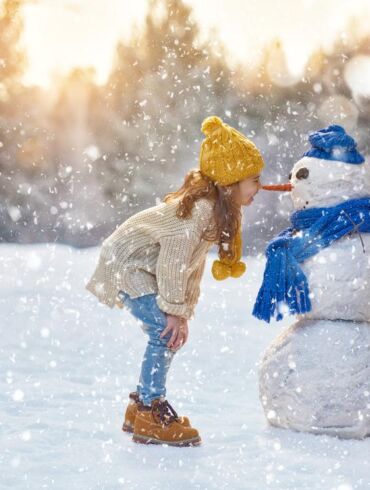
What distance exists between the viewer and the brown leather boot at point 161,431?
345cm

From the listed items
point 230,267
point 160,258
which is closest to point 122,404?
point 230,267

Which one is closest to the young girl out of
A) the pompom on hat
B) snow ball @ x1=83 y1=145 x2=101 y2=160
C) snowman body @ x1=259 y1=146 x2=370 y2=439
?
the pompom on hat

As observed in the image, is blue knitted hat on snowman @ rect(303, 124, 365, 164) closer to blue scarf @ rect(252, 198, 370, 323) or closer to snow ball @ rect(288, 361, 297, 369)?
blue scarf @ rect(252, 198, 370, 323)

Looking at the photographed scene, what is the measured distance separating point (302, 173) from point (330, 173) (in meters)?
0.16

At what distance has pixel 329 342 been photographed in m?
3.66

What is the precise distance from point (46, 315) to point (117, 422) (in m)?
3.40

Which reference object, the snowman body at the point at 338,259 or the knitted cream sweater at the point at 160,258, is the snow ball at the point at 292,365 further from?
the knitted cream sweater at the point at 160,258

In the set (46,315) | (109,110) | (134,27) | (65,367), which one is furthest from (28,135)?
(65,367)

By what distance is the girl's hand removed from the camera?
3.50m

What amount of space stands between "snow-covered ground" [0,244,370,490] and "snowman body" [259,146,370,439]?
0.12 m

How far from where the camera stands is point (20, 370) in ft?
17.5

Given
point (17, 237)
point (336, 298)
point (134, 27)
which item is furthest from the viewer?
point (134, 27)

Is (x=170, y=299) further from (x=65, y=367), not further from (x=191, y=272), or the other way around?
(x=65, y=367)

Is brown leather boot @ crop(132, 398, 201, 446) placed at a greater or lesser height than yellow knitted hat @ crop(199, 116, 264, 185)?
lesser
